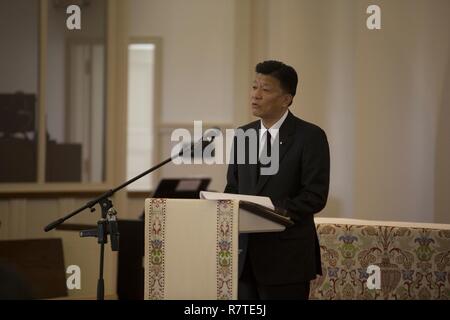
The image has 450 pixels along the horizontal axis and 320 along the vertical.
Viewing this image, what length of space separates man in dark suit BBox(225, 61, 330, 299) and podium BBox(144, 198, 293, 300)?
10cm

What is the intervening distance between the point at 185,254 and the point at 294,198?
42 centimetres

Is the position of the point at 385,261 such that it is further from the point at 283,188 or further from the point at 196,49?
the point at 196,49

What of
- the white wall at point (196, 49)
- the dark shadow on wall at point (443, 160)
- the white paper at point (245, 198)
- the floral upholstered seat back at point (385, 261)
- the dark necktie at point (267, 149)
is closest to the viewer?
the white paper at point (245, 198)

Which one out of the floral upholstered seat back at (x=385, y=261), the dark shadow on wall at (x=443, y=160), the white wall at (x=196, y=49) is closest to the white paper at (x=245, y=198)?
the floral upholstered seat back at (x=385, y=261)

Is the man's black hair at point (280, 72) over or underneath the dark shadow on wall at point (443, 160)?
over

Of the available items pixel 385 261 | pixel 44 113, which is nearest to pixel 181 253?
pixel 385 261

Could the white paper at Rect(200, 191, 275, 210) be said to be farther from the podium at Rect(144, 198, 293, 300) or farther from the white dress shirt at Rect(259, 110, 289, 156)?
the white dress shirt at Rect(259, 110, 289, 156)

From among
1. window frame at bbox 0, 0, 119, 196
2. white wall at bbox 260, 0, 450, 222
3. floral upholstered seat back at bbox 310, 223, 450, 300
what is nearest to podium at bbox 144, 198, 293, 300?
floral upholstered seat back at bbox 310, 223, 450, 300

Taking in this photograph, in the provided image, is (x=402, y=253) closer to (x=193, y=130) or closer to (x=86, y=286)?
(x=86, y=286)

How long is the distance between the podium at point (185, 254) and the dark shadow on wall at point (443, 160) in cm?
174

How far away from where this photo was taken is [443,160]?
382 cm

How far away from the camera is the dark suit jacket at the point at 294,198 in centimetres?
252

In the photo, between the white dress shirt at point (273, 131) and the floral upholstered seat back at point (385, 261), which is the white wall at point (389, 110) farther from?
the white dress shirt at point (273, 131)

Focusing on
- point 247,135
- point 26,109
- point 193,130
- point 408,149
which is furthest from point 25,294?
point 193,130
